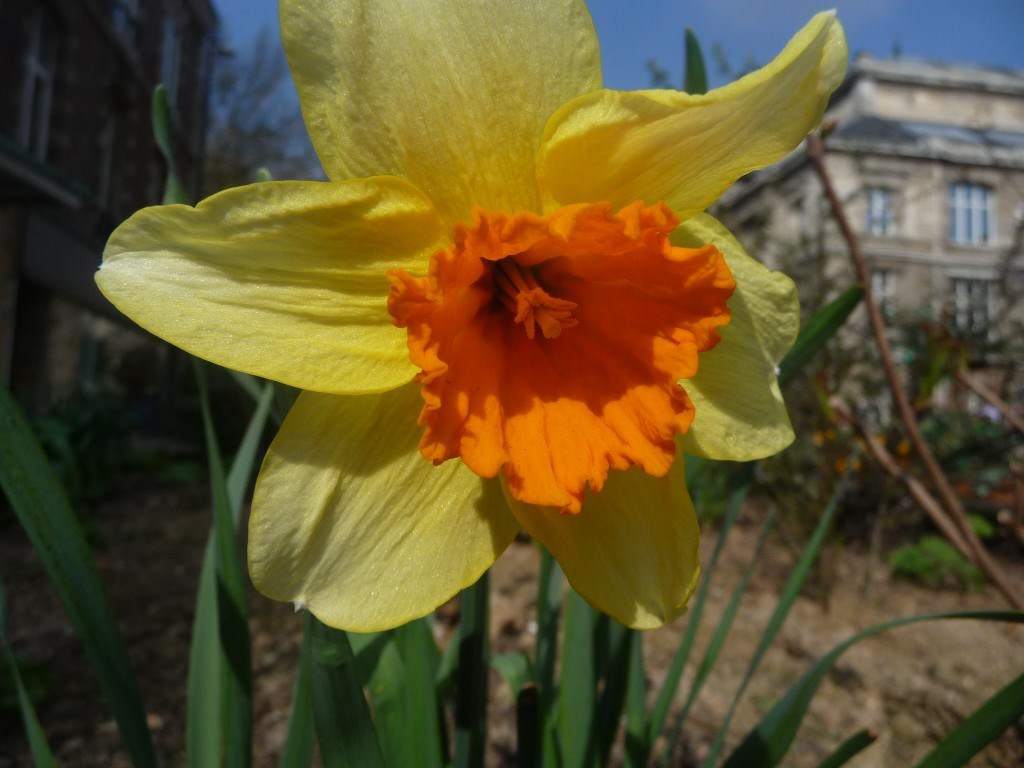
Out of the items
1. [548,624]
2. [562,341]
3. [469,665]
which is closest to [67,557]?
[469,665]

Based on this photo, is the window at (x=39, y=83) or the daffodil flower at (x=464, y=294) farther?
the window at (x=39, y=83)

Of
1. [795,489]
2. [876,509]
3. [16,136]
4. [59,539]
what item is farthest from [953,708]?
[16,136]

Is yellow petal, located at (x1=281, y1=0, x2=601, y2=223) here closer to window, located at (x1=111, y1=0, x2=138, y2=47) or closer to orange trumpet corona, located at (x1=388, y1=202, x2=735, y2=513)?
orange trumpet corona, located at (x1=388, y1=202, x2=735, y2=513)

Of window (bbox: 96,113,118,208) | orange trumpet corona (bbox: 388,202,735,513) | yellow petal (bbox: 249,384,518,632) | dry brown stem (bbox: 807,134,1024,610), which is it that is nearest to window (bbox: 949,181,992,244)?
window (bbox: 96,113,118,208)

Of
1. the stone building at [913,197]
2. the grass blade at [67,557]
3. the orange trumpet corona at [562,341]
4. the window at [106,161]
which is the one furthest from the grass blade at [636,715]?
the window at [106,161]

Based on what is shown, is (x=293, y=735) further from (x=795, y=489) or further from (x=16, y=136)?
(x=16, y=136)

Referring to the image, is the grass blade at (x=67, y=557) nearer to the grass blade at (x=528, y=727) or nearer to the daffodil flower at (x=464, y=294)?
the daffodil flower at (x=464, y=294)
